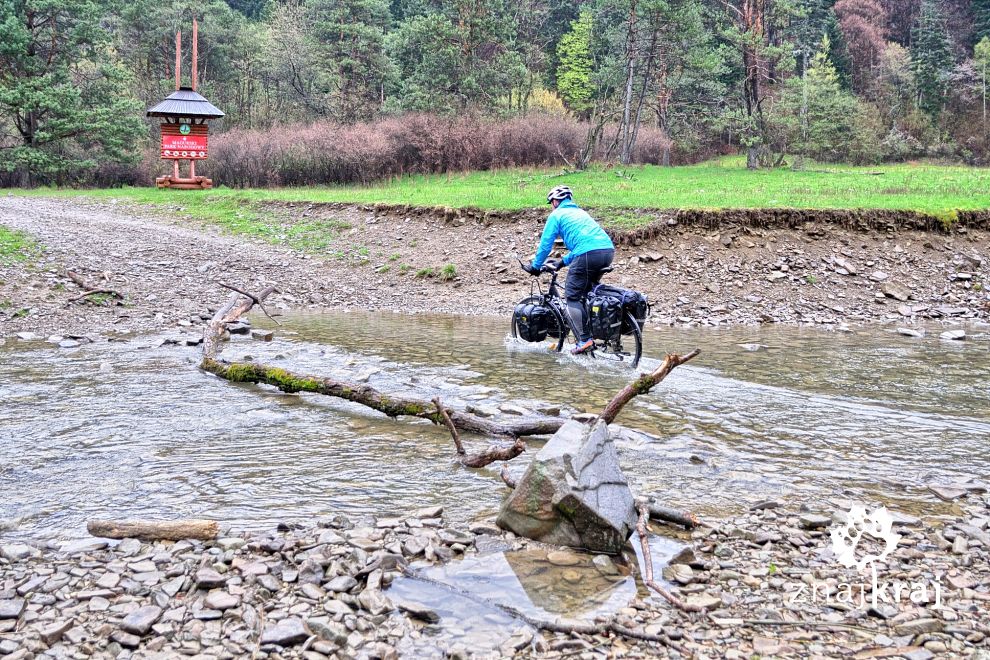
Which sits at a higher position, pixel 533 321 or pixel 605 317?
pixel 605 317

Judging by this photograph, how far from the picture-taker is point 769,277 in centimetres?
1725

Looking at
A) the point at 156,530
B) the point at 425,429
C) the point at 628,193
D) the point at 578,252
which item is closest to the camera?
the point at 156,530

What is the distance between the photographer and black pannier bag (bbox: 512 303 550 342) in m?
11.9

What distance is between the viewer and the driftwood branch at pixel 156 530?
198 inches

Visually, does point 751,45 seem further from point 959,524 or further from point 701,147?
point 959,524

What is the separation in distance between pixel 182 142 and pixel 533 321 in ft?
88.7

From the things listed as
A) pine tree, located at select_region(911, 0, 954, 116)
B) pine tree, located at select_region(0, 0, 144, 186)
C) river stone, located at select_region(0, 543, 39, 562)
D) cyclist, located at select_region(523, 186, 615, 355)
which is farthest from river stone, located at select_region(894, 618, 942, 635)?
pine tree, located at select_region(911, 0, 954, 116)

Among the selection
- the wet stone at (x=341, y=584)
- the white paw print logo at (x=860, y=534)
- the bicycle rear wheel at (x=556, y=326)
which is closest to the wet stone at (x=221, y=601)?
→ the wet stone at (x=341, y=584)

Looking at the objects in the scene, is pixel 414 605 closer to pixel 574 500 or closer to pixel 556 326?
pixel 574 500

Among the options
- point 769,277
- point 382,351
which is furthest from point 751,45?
point 382,351

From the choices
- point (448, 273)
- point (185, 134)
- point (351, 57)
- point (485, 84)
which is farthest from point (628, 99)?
point (448, 273)

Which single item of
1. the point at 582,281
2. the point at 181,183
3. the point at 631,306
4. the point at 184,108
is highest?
the point at 184,108

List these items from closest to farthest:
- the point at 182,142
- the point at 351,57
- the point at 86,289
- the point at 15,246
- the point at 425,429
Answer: the point at 425,429 < the point at 86,289 < the point at 15,246 < the point at 182,142 < the point at 351,57

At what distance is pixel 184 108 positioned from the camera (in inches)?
1318
